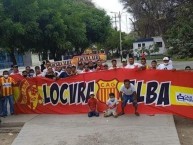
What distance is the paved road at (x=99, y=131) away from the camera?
9484mm

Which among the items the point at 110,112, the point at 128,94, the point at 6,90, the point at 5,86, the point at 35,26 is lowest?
the point at 110,112

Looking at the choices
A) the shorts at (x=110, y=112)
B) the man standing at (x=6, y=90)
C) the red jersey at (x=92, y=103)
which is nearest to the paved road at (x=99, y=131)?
the shorts at (x=110, y=112)

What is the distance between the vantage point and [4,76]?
12.5 m

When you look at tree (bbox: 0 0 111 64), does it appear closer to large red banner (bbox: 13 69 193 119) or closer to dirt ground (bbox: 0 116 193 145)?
large red banner (bbox: 13 69 193 119)

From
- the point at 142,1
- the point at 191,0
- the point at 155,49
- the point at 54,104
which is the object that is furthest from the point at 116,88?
the point at 155,49

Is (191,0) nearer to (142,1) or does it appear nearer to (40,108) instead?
(40,108)

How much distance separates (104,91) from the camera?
12320mm

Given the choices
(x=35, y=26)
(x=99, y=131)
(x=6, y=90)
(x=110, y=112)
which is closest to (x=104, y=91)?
(x=110, y=112)

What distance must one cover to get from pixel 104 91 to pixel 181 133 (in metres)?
2.98

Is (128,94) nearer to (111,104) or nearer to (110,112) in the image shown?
(111,104)

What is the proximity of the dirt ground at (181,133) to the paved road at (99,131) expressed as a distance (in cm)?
24

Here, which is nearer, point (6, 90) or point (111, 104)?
point (111, 104)

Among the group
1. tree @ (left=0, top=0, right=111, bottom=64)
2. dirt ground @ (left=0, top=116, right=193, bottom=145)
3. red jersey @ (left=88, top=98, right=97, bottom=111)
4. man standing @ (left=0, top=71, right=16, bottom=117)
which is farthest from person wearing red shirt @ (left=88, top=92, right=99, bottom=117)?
tree @ (left=0, top=0, right=111, bottom=64)

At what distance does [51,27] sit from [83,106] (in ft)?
23.3
